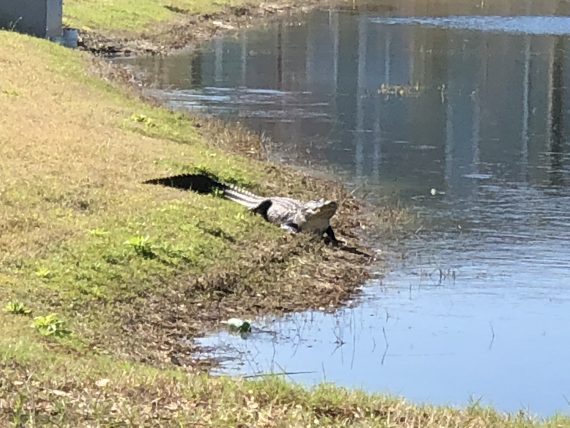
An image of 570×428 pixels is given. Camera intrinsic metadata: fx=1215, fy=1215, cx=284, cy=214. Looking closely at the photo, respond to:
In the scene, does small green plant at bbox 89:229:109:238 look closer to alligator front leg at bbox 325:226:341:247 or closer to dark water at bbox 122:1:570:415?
dark water at bbox 122:1:570:415

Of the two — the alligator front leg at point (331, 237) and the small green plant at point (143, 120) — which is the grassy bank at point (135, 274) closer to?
the small green plant at point (143, 120)

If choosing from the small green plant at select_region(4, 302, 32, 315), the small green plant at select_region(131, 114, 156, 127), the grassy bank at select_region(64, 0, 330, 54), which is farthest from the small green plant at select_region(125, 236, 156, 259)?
the grassy bank at select_region(64, 0, 330, 54)

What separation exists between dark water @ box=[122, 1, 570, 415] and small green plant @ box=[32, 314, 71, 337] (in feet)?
5.17

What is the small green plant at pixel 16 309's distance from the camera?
10133 millimetres

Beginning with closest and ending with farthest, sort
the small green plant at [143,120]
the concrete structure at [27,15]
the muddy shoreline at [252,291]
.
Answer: the muddy shoreline at [252,291] < the small green plant at [143,120] < the concrete structure at [27,15]

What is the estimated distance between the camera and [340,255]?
15000 mm

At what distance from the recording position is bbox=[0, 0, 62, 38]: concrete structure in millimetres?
29219

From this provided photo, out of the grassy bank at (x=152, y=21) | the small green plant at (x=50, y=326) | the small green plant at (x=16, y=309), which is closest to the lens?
the small green plant at (x=50, y=326)

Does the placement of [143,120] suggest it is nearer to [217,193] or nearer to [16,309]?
[217,193]

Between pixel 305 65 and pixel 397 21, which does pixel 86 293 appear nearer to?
pixel 305 65

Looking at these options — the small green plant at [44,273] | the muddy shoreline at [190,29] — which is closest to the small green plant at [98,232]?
the small green plant at [44,273]

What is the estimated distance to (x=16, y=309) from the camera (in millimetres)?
10203

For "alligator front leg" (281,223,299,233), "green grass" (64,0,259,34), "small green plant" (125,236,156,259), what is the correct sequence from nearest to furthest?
"small green plant" (125,236,156,259), "alligator front leg" (281,223,299,233), "green grass" (64,0,259,34)

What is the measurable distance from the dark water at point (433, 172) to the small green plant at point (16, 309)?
6.05 ft
